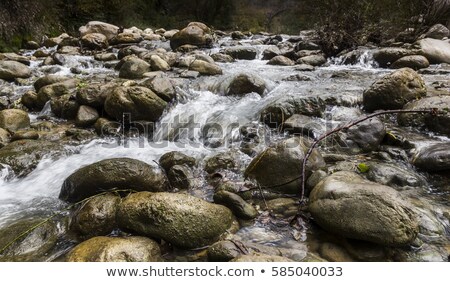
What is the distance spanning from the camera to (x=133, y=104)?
4.65 meters

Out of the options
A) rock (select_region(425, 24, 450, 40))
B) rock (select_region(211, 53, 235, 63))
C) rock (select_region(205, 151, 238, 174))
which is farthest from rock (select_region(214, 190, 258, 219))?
rock (select_region(425, 24, 450, 40))

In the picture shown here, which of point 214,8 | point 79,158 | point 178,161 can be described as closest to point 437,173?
point 178,161

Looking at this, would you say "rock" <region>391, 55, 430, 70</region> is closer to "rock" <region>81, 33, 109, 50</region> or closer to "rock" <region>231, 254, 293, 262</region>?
"rock" <region>231, 254, 293, 262</region>

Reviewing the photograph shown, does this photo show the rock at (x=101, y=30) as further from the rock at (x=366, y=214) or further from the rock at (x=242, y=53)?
the rock at (x=366, y=214)

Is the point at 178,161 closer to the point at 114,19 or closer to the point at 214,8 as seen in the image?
the point at 114,19

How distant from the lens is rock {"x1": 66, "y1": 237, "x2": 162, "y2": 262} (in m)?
2.05

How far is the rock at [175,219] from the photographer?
229cm

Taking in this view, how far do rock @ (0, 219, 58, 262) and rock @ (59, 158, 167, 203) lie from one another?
38 centimetres

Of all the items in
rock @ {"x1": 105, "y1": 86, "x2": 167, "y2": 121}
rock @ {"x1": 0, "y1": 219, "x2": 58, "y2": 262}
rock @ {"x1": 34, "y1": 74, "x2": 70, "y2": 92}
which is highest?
rock @ {"x1": 34, "y1": 74, "x2": 70, "y2": 92}

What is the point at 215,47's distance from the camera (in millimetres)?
11906

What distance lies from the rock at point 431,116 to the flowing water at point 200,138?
0.14 metres

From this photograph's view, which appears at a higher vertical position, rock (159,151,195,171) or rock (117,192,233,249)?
rock (159,151,195,171)

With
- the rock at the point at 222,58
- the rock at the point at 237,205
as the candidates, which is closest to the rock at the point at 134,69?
the rock at the point at 222,58

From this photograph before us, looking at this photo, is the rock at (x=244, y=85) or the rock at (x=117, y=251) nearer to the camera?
the rock at (x=117, y=251)
